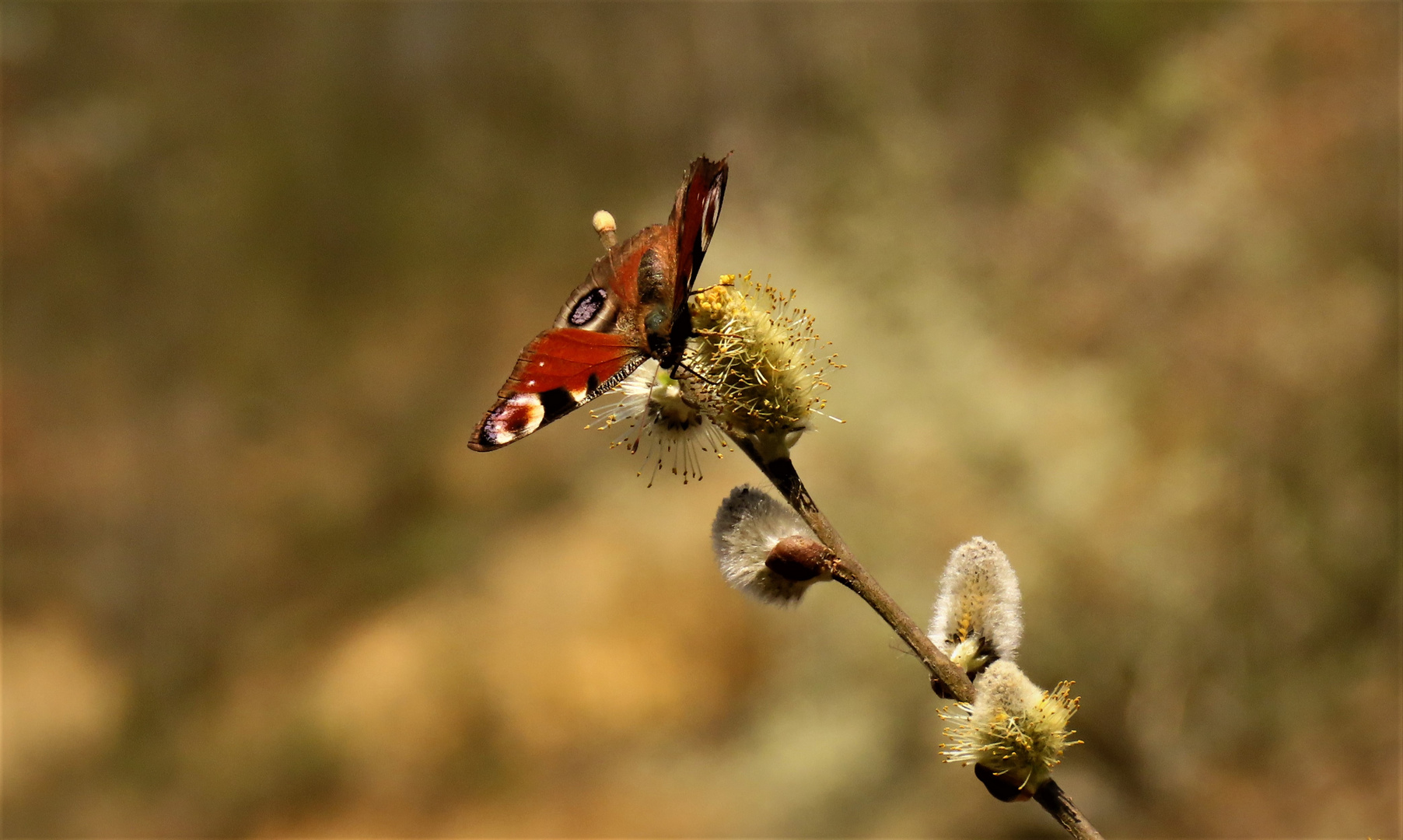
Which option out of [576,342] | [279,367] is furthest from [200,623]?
[576,342]

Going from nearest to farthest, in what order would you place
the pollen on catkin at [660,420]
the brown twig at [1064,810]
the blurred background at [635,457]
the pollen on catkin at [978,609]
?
the brown twig at [1064,810]
the pollen on catkin at [978,609]
the pollen on catkin at [660,420]
the blurred background at [635,457]

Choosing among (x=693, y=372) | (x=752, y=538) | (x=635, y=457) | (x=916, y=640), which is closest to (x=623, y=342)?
(x=693, y=372)

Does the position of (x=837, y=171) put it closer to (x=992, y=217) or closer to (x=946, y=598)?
(x=992, y=217)

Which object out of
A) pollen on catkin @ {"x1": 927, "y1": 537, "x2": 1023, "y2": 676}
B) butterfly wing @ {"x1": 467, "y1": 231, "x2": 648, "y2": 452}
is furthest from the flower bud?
pollen on catkin @ {"x1": 927, "y1": 537, "x2": 1023, "y2": 676}

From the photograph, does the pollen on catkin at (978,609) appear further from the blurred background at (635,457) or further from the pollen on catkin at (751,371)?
the blurred background at (635,457)

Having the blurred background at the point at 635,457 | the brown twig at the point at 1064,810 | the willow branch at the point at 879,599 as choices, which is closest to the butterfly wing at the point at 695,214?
the willow branch at the point at 879,599
